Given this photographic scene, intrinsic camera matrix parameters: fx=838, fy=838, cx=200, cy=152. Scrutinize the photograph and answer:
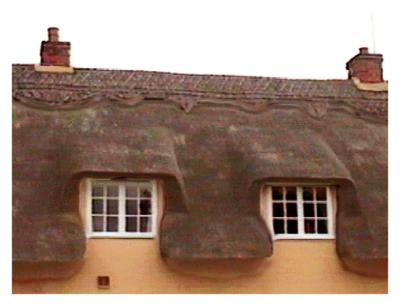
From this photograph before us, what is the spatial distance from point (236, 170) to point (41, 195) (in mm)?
2919

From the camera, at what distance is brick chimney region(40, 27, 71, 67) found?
14.3 metres

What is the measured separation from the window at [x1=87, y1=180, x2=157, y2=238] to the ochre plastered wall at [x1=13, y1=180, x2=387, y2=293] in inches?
7.0

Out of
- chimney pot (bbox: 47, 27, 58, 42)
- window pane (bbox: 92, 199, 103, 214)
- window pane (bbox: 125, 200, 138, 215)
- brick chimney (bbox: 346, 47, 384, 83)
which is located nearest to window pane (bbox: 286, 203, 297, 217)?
window pane (bbox: 125, 200, 138, 215)

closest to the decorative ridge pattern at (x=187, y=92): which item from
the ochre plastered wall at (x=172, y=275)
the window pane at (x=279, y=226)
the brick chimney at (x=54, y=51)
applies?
the brick chimney at (x=54, y=51)

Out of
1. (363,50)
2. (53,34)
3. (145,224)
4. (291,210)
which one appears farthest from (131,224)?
(363,50)

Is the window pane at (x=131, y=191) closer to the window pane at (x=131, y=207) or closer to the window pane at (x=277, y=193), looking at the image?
Result: the window pane at (x=131, y=207)

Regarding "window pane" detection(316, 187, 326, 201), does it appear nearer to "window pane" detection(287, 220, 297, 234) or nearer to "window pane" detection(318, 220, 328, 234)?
"window pane" detection(318, 220, 328, 234)

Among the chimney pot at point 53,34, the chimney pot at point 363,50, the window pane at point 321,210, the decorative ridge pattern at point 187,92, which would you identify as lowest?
the window pane at point 321,210

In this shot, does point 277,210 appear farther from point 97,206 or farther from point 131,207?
point 97,206

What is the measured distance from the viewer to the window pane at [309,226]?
12531 millimetres

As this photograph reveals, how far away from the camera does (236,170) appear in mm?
12594

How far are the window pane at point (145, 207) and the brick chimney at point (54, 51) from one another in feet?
11.1

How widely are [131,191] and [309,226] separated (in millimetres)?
2723

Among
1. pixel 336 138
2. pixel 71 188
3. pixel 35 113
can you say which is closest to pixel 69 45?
pixel 35 113
